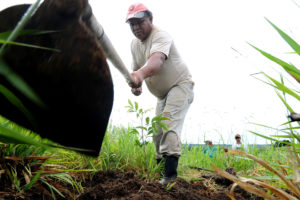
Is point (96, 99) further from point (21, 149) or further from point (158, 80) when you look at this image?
point (158, 80)

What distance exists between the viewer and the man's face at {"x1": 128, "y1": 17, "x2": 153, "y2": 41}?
4.05 meters

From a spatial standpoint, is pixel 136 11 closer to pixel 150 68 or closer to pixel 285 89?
pixel 150 68

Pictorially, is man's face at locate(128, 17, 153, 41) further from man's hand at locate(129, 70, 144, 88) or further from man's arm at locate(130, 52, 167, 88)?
man's hand at locate(129, 70, 144, 88)

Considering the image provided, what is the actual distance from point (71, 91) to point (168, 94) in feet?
10.1

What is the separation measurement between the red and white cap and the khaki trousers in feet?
3.51

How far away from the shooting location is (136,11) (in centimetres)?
400

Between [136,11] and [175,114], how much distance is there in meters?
1.44

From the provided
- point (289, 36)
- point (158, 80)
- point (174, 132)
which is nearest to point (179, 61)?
point (158, 80)

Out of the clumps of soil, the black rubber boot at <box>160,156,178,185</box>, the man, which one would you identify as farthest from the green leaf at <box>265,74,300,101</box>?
the black rubber boot at <box>160,156,178,185</box>

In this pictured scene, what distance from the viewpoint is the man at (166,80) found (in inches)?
153

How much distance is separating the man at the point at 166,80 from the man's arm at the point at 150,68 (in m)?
0.07

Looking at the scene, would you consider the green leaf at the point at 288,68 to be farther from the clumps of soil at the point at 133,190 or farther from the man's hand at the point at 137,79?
the man's hand at the point at 137,79

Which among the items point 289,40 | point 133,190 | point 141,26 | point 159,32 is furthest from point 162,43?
point 289,40

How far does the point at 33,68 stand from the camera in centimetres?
117
